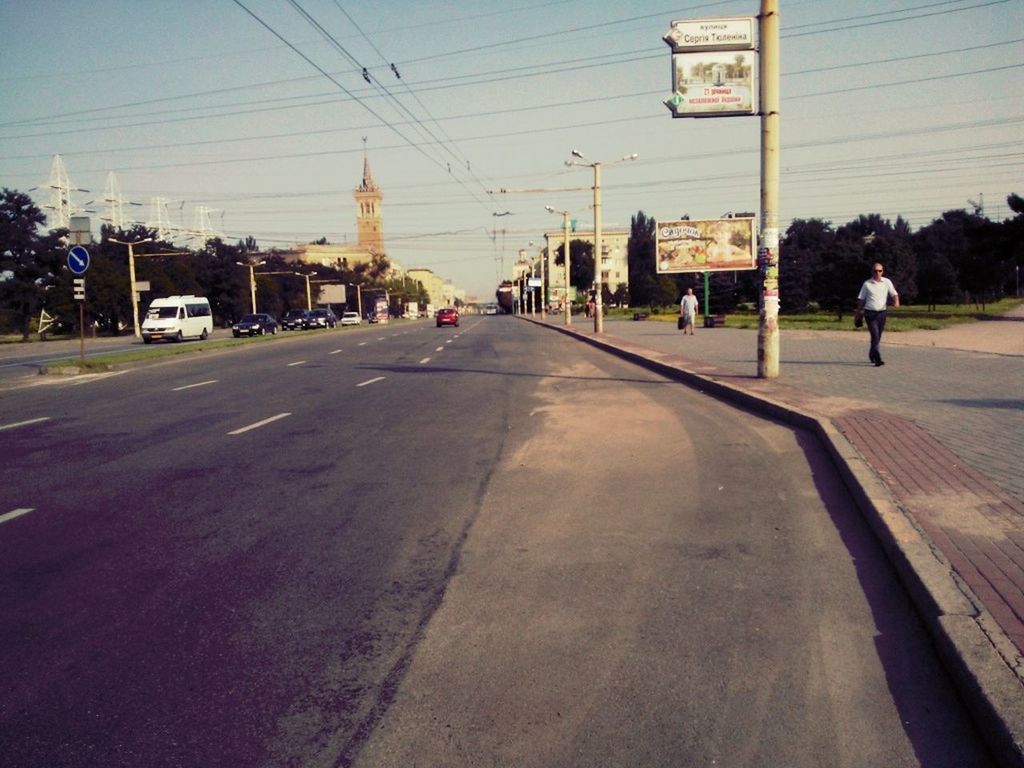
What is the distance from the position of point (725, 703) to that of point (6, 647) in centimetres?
329

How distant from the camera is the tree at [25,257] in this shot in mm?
62875

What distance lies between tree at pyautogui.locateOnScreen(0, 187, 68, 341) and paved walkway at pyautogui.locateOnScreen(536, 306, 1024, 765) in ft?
199

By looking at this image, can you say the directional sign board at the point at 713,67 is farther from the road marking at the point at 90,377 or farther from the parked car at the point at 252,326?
the parked car at the point at 252,326

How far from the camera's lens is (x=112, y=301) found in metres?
65.6

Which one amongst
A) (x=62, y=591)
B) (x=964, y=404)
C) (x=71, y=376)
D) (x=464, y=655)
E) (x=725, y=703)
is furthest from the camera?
(x=71, y=376)

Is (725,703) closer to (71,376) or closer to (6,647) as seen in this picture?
(6,647)

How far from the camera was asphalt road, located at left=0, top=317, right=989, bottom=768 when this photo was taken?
3125mm

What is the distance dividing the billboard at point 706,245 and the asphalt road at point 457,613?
134ft

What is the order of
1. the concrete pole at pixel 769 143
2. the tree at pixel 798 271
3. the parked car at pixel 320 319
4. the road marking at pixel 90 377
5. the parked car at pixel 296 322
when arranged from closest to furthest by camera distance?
the concrete pole at pixel 769 143
the road marking at pixel 90 377
the parked car at pixel 296 322
the parked car at pixel 320 319
the tree at pixel 798 271

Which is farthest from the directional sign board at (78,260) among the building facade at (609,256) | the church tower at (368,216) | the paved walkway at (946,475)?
the church tower at (368,216)

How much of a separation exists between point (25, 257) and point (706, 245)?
169 feet

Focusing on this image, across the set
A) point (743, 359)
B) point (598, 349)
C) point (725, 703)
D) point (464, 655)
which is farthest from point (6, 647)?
point (598, 349)

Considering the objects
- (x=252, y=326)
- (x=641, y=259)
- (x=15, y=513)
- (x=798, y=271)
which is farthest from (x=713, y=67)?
(x=641, y=259)

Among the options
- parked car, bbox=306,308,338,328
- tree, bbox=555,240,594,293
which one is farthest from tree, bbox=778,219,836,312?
parked car, bbox=306,308,338,328
